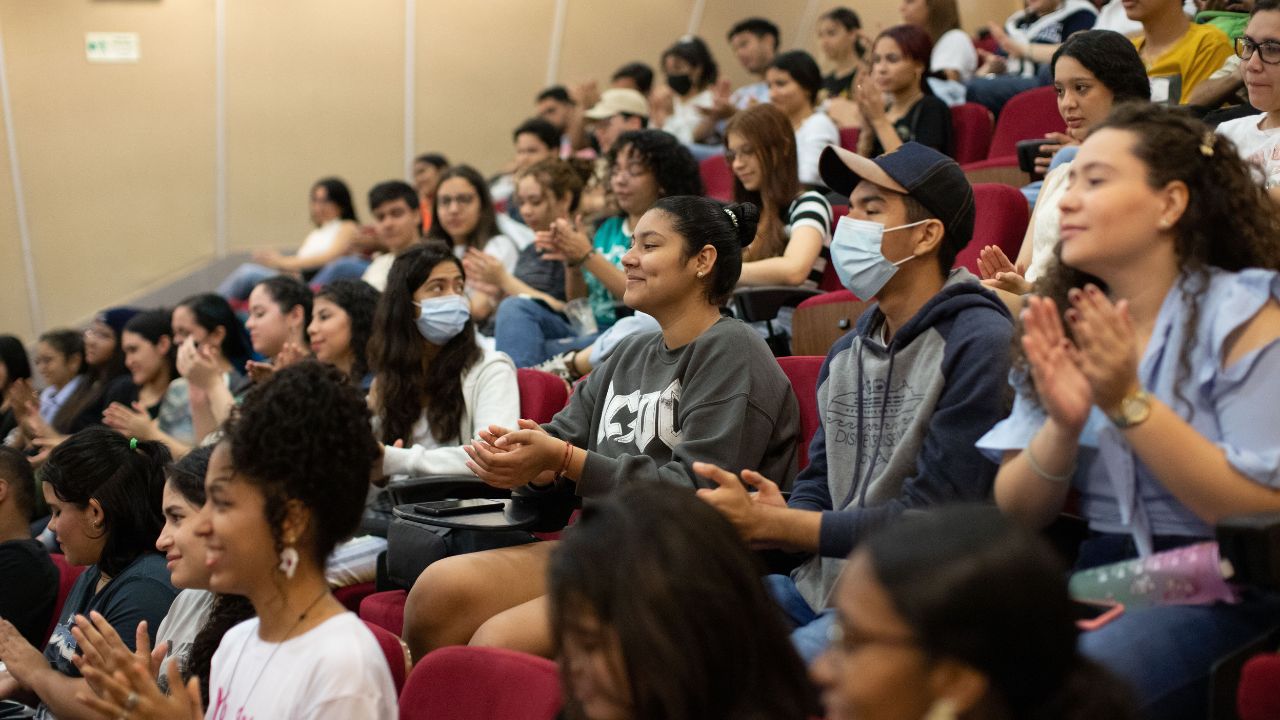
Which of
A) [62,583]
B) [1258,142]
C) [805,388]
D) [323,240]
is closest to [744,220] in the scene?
[805,388]

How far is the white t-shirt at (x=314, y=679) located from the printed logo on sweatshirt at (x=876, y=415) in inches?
36.4

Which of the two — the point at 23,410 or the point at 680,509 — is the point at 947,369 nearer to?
the point at 680,509

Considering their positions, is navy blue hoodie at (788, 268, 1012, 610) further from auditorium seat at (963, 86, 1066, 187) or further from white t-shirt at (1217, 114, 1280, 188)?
auditorium seat at (963, 86, 1066, 187)

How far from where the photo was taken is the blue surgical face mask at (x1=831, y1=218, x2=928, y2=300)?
2.26 m

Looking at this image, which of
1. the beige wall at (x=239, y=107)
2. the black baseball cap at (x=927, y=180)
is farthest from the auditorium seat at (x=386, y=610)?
the beige wall at (x=239, y=107)

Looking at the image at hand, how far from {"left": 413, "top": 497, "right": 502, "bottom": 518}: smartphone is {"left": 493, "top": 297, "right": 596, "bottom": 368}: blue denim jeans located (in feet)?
4.73

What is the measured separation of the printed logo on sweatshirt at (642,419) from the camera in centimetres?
255

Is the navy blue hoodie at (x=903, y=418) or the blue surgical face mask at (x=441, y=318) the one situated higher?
the navy blue hoodie at (x=903, y=418)

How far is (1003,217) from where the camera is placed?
135 inches

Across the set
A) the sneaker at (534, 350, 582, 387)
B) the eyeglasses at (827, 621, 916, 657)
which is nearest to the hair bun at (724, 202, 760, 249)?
the sneaker at (534, 350, 582, 387)

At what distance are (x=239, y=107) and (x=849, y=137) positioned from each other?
15.2ft

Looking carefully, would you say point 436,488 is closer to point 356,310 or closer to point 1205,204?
point 356,310

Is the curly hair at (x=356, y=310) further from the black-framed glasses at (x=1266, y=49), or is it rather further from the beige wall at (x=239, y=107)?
the beige wall at (x=239, y=107)

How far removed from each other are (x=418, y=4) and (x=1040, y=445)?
7.57 meters
